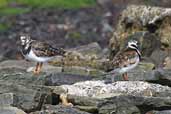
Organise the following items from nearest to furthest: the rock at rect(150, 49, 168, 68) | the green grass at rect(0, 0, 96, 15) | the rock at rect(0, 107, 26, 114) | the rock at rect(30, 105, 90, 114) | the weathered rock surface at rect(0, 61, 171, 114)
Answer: the rock at rect(0, 107, 26, 114) < the rock at rect(30, 105, 90, 114) < the weathered rock surface at rect(0, 61, 171, 114) < the rock at rect(150, 49, 168, 68) < the green grass at rect(0, 0, 96, 15)

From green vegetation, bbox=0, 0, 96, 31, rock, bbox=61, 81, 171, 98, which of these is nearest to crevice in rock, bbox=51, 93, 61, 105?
rock, bbox=61, 81, 171, 98

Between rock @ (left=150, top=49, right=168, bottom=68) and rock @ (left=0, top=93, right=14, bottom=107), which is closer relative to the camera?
rock @ (left=0, top=93, right=14, bottom=107)

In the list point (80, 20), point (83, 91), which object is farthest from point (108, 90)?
point (80, 20)

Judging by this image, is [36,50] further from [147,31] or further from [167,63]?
[147,31]

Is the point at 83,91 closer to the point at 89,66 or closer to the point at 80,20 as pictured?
the point at 89,66

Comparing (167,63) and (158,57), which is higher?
(158,57)

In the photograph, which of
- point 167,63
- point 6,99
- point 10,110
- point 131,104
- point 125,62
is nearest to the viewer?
point 10,110

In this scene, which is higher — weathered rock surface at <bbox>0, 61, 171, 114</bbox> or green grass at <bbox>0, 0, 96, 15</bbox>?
green grass at <bbox>0, 0, 96, 15</bbox>

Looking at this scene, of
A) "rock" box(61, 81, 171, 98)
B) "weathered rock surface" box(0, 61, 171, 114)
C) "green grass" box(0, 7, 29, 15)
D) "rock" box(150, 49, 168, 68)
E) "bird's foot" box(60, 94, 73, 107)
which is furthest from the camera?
"green grass" box(0, 7, 29, 15)

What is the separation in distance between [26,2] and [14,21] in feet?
54.2

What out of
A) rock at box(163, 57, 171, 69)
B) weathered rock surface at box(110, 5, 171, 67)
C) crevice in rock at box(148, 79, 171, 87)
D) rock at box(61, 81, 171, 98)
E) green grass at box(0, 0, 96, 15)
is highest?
green grass at box(0, 0, 96, 15)

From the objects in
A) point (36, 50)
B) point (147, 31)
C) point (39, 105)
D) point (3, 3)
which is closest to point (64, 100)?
point (39, 105)

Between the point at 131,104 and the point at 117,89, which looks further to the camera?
the point at 117,89

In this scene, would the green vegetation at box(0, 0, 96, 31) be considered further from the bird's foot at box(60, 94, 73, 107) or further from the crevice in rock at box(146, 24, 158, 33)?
the bird's foot at box(60, 94, 73, 107)
